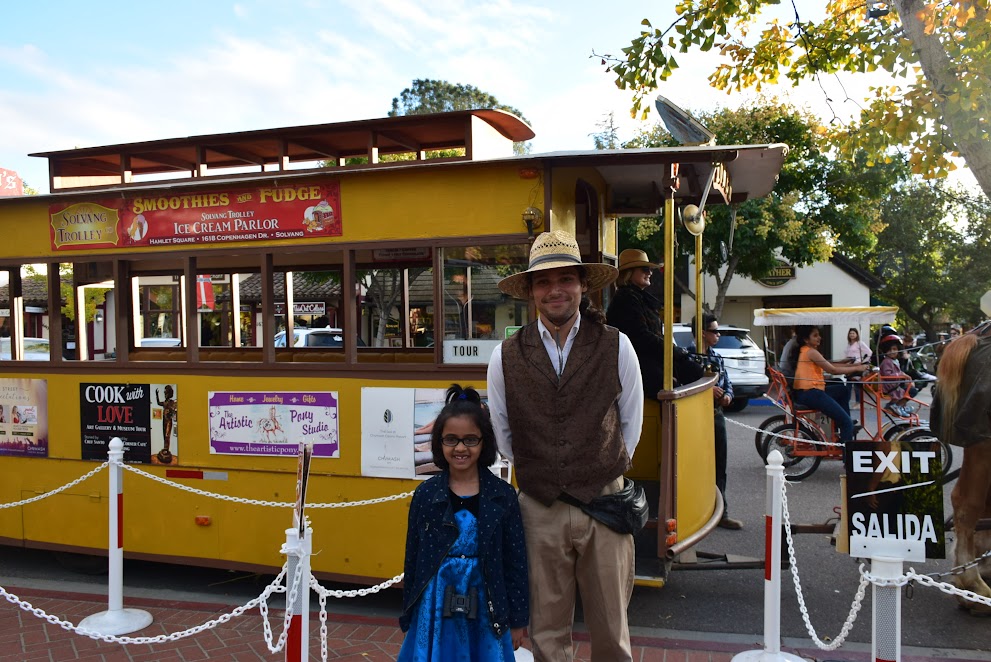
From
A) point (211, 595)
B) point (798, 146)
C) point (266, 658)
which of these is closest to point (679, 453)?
point (266, 658)

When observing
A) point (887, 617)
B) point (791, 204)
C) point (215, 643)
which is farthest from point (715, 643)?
point (791, 204)

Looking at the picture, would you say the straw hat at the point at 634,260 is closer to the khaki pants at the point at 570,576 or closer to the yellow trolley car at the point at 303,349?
the yellow trolley car at the point at 303,349

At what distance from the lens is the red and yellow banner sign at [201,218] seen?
5074mm

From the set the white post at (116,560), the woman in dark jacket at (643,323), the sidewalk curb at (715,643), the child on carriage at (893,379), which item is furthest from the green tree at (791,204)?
the white post at (116,560)

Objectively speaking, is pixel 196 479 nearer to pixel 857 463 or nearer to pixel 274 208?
pixel 274 208

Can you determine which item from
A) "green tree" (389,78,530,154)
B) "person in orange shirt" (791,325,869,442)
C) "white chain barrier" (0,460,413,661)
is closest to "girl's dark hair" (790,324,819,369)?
"person in orange shirt" (791,325,869,442)

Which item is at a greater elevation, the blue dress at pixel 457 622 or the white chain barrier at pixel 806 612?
the blue dress at pixel 457 622

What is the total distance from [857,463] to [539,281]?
179 cm

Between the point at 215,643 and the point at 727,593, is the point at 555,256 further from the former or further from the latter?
the point at 727,593

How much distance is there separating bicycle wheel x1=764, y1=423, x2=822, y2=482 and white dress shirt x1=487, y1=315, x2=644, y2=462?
6.26 m

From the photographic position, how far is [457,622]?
269cm

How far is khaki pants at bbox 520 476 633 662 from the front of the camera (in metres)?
2.78

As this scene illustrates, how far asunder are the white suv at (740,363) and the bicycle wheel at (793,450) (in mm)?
5626

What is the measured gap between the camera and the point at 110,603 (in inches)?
188
